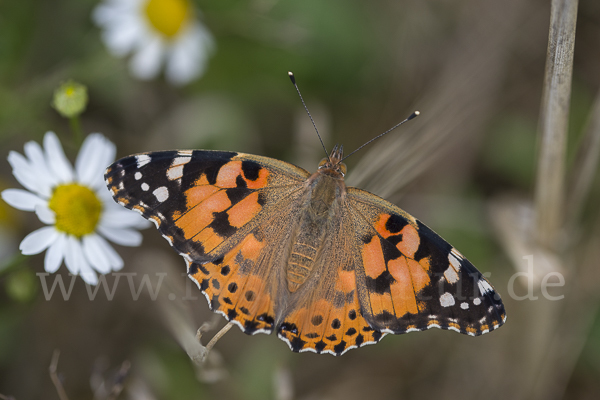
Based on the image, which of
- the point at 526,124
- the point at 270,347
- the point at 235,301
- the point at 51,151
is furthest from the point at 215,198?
the point at 526,124

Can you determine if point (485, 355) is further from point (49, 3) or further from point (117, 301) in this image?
point (49, 3)

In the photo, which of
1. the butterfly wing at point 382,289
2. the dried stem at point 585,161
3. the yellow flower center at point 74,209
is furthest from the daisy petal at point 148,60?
the dried stem at point 585,161

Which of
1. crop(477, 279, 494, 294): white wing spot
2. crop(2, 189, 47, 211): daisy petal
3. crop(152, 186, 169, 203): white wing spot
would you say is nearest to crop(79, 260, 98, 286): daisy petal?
crop(2, 189, 47, 211): daisy petal

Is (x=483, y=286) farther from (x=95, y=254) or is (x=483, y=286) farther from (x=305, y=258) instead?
(x=95, y=254)

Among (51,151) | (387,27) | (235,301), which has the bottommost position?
(235,301)

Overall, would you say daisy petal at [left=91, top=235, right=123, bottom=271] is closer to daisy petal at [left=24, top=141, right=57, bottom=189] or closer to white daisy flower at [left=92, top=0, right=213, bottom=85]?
daisy petal at [left=24, top=141, right=57, bottom=189]

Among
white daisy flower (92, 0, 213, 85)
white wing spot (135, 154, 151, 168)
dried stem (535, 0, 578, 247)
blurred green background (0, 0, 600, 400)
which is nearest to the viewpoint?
dried stem (535, 0, 578, 247)

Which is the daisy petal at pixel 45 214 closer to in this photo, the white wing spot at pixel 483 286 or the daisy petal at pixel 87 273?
the daisy petal at pixel 87 273
